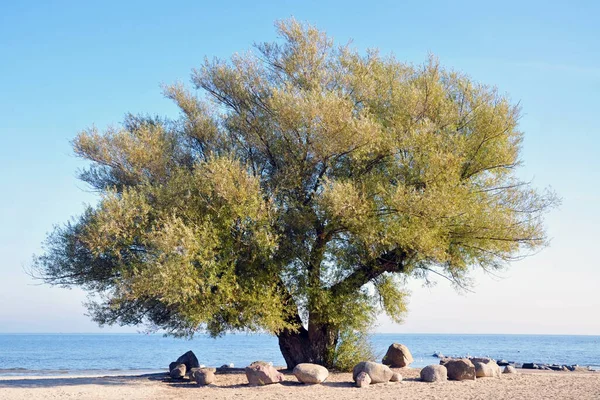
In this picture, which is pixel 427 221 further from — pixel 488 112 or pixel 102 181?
pixel 102 181

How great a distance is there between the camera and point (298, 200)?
24.0 m

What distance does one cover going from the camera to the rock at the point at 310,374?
22.0m

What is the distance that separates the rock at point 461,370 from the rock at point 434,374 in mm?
325

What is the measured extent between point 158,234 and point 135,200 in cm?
187

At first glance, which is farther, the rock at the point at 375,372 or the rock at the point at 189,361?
the rock at the point at 189,361

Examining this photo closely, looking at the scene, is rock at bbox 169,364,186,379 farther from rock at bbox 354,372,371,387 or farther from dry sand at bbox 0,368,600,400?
rock at bbox 354,372,371,387

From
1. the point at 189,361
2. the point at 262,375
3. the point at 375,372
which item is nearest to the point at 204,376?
the point at 262,375

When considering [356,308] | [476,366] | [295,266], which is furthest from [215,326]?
[476,366]

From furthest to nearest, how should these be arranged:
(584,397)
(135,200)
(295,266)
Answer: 1. (295,266)
2. (135,200)
3. (584,397)

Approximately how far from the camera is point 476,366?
2372 centimetres

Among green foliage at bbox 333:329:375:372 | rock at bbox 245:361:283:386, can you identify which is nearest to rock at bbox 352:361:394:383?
rock at bbox 245:361:283:386

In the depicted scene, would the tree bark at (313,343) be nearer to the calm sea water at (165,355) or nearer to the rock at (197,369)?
the rock at (197,369)

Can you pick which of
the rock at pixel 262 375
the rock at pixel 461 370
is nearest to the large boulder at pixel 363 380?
the rock at pixel 262 375

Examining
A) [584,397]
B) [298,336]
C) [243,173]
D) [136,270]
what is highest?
[243,173]
